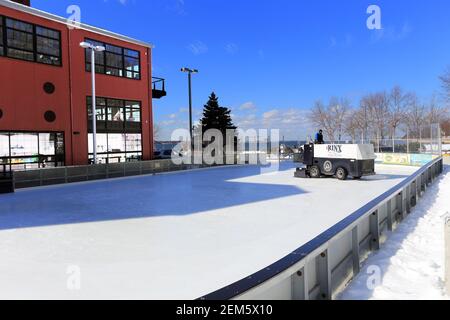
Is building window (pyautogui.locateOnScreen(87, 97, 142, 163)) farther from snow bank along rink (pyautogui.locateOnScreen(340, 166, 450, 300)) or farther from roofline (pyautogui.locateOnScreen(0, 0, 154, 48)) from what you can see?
snow bank along rink (pyautogui.locateOnScreen(340, 166, 450, 300))

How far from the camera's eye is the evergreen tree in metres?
38.8

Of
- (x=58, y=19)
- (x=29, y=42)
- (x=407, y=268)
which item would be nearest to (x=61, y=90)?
(x=29, y=42)

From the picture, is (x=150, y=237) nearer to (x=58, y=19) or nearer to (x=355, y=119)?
(x=58, y=19)

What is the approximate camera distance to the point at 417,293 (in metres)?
4.13

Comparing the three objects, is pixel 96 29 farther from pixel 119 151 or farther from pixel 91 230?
pixel 91 230

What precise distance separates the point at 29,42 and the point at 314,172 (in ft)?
56.9

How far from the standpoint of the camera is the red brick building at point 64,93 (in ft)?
62.2

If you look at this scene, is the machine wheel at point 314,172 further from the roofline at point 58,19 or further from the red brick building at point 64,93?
the roofline at point 58,19

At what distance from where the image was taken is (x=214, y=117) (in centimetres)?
3903

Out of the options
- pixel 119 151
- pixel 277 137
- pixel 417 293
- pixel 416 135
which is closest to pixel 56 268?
pixel 417 293

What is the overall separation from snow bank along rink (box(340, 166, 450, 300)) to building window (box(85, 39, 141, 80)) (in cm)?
2174

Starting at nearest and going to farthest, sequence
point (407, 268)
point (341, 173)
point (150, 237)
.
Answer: point (407, 268) < point (150, 237) < point (341, 173)

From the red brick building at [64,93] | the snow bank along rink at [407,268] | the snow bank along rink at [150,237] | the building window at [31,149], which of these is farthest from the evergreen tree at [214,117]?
the snow bank along rink at [407,268]

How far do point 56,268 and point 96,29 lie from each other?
842 inches
